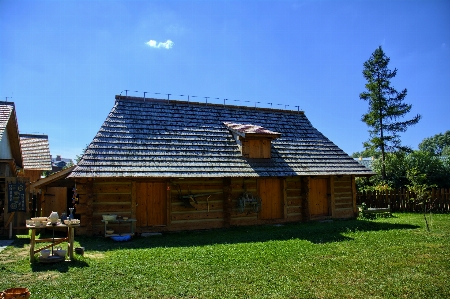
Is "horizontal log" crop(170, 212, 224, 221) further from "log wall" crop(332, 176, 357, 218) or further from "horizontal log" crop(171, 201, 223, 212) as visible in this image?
"log wall" crop(332, 176, 357, 218)

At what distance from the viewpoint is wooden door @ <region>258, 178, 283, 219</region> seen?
14270 mm

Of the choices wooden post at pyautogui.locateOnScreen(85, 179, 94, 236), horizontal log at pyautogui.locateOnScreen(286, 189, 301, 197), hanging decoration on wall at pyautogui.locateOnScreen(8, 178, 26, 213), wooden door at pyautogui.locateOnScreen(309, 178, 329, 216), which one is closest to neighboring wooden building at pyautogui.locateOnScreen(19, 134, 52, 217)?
hanging decoration on wall at pyautogui.locateOnScreen(8, 178, 26, 213)

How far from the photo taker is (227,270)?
7211 mm

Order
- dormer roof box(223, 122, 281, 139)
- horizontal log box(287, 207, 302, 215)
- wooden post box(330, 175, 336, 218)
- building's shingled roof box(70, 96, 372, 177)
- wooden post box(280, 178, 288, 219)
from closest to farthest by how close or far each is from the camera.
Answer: building's shingled roof box(70, 96, 372, 177)
dormer roof box(223, 122, 281, 139)
wooden post box(280, 178, 288, 219)
horizontal log box(287, 207, 302, 215)
wooden post box(330, 175, 336, 218)

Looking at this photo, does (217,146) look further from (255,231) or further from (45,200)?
(45,200)

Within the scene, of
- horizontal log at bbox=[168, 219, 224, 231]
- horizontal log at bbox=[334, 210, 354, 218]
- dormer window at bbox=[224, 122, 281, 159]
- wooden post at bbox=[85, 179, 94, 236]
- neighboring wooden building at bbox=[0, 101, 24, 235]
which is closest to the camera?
neighboring wooden building at bbox=[0, 101, 24, 235]

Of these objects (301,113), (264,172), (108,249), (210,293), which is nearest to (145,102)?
(264,172)

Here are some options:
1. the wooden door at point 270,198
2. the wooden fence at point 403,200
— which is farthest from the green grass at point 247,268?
the wooden fence at point 403,200

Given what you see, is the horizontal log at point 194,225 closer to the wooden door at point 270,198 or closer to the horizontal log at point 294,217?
the wooden door at point 270,198

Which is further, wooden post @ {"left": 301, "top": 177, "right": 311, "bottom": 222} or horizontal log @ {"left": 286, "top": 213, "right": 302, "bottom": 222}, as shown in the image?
wooden post @ {"left": 301, "top": 177, "right": 311, "bottom": 222}

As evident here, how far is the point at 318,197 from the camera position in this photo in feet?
50.8

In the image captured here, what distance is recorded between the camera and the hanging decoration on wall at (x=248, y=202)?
13136 mm

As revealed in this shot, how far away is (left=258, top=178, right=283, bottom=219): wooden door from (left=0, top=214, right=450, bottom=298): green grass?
9.38 ft

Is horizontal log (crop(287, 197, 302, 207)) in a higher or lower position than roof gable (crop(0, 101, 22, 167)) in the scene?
lower
